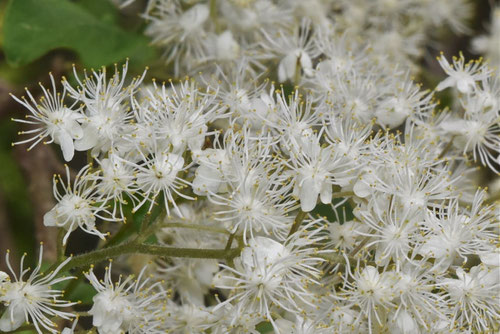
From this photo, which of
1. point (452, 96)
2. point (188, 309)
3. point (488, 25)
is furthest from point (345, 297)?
point (488, 25)

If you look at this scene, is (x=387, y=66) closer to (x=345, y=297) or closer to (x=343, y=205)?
(x=343, y=205)

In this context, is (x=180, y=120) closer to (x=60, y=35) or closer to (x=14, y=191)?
(x=60, y=35)

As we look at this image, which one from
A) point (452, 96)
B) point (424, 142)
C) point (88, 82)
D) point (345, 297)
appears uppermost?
point (88, 82)

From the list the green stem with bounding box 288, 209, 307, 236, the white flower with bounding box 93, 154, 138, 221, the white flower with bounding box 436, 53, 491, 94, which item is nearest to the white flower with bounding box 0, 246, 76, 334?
the white flower with bounding box 93, 154, 138, 221

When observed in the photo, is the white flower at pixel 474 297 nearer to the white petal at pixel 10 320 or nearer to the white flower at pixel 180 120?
the white flower at pixel 180 120

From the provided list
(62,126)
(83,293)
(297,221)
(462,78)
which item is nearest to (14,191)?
(83,293)

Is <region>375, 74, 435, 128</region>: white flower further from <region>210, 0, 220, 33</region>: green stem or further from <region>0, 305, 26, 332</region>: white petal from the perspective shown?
<region>0, 305, 26, 332</region>: white petal
